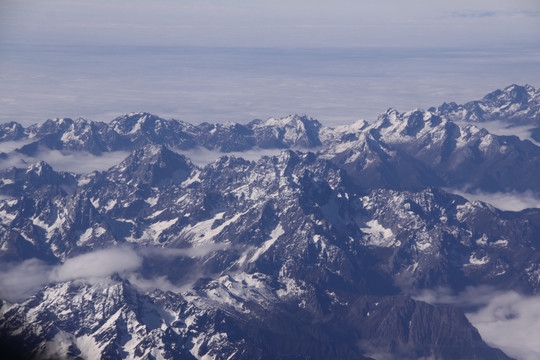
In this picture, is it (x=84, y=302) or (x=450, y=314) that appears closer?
(x=84, y=302)

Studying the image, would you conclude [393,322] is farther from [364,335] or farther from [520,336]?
[520,336]

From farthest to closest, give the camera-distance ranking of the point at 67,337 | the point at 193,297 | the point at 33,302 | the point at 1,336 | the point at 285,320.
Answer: the point at 285,320, the point at 193,297, the point at 33,302, the point at 67,337, the point at 1,336

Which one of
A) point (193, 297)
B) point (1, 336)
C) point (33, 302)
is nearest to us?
point (1, 336)

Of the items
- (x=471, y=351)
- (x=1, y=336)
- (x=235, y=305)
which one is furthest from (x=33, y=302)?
(x=1, y=336)

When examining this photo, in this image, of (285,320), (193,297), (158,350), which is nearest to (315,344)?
(285,320)

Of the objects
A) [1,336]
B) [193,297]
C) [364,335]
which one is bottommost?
[364,335]

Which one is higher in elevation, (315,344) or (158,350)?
(158,350)

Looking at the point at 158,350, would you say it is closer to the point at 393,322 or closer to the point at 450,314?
the point at 393,322

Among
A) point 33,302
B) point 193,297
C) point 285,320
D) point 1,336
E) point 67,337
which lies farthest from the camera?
point 285,320

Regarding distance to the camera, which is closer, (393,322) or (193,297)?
(193,297)
